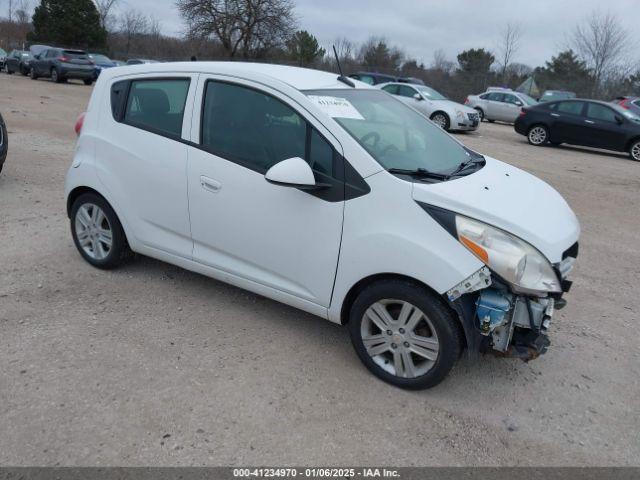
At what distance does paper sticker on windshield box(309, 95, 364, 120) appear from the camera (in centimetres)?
346

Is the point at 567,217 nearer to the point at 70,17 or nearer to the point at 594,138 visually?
the point at 594,138

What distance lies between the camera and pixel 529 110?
54.3 ft

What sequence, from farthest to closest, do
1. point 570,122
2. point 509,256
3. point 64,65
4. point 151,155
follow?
point 64,65 → point 570,122 → point 151,155 → point 509,256

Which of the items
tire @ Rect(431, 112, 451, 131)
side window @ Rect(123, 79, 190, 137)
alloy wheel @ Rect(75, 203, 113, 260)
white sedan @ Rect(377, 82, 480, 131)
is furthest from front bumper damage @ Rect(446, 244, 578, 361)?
tire @ Rect(431, 112, 451, 131)

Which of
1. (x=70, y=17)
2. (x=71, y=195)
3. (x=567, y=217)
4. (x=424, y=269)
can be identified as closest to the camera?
(x=424, y=269)

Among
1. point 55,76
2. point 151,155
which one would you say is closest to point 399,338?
point 151,155

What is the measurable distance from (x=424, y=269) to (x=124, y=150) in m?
2.54

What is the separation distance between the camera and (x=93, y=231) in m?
4.60

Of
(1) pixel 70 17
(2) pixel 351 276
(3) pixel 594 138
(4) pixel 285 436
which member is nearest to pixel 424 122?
(2) pixel 351 276

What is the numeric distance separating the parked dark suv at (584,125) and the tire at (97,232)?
566 inches

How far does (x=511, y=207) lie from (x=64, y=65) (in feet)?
89.1

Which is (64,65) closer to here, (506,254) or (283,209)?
(283,209)

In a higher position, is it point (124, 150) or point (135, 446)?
point (124, 150)

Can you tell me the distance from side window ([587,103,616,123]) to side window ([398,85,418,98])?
5.51 meters
